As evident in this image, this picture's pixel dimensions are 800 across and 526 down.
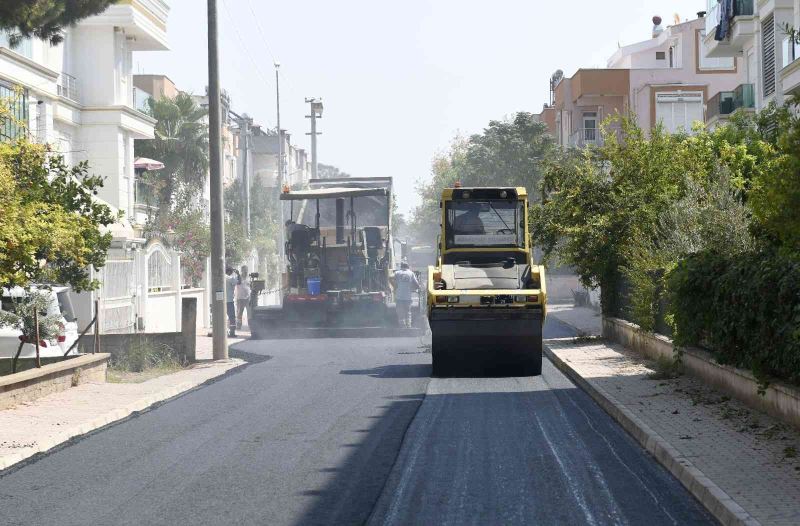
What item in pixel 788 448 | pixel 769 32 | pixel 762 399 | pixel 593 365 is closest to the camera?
pixel 788 448

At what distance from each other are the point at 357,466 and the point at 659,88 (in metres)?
49.4

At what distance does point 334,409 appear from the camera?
15.2 metres

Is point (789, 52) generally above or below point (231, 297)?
above

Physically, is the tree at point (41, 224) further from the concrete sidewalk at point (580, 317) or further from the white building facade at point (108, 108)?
the concrete sidewalk at point (580, 317)

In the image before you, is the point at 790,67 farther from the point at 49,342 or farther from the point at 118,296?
the point at 49,342

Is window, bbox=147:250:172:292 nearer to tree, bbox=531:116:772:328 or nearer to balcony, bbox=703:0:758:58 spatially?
tree, bbox=531:116:772:328

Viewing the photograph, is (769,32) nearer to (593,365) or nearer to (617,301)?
(617,301)

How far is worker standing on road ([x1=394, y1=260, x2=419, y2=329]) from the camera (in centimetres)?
3059

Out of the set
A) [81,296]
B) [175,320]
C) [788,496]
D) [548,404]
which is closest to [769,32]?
[175,320]

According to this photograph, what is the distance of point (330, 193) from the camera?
31734 millimetres

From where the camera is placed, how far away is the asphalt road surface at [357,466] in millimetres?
8781

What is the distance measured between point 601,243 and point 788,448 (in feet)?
52.0

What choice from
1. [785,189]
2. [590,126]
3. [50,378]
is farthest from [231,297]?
[590,126]

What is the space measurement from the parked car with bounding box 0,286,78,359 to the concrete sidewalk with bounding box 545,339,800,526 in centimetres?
835
